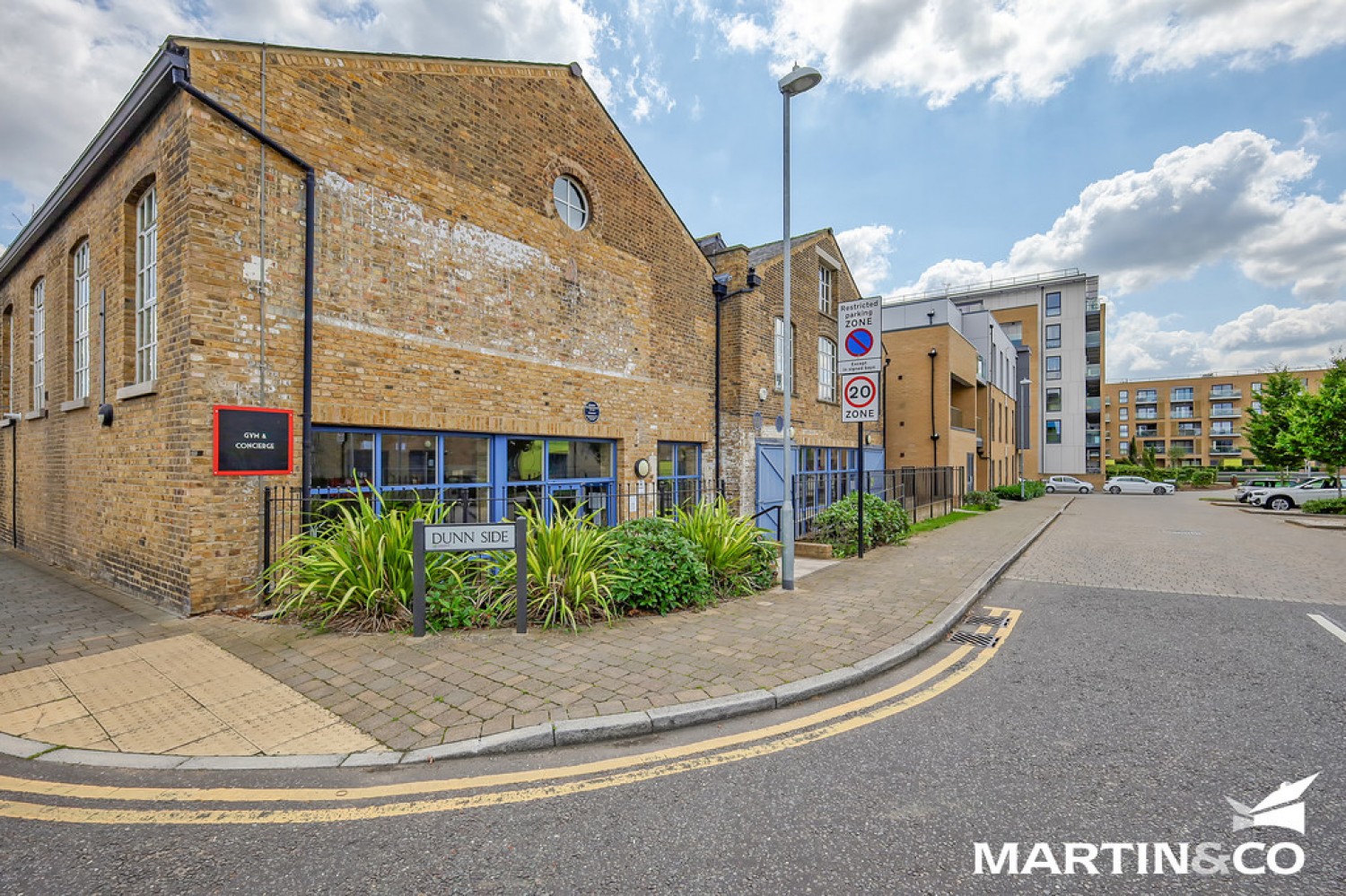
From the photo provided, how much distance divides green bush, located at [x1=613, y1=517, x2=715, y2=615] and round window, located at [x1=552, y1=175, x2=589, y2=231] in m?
6.44

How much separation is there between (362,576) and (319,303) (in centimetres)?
358

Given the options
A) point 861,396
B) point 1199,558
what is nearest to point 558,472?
point 861,396

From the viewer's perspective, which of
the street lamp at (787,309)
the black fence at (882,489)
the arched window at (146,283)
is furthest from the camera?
the black fence at (882,489)

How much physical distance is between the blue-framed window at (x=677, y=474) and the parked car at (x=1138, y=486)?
41711 mm

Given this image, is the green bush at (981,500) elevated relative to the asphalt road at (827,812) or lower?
lower

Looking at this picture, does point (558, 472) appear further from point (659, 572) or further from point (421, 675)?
point (421, 675)

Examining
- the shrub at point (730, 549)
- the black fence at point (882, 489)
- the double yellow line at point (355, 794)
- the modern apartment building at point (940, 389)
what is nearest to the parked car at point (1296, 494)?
the modern apartment building at point (940, 389)

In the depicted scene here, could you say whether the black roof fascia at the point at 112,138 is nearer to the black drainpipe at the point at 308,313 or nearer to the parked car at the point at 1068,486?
the black drainpipe at the point at 308,313

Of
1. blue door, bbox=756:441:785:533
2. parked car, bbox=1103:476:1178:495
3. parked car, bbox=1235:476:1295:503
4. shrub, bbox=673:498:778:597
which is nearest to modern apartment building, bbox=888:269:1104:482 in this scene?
parked car, bbox=1103:476:1178:495

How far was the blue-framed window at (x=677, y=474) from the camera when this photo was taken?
42.5 feet

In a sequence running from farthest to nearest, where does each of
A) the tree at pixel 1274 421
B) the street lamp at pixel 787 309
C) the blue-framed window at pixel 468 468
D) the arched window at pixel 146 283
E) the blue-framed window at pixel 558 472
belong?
1. the tree at pixel 1274 421
2. the blue-framed window at pixel 558 472
3. the street lamp at pixel 787 309
4. the blue-framed window at pixel 468 468
5. the arched window at pixel 146 283

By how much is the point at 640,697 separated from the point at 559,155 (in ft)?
31.5

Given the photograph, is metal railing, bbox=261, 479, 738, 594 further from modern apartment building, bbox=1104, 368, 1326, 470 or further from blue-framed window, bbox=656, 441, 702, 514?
modern apartment building, bbox=1104, 368, 1326, 470

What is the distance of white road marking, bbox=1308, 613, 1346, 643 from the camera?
5.98 meters
